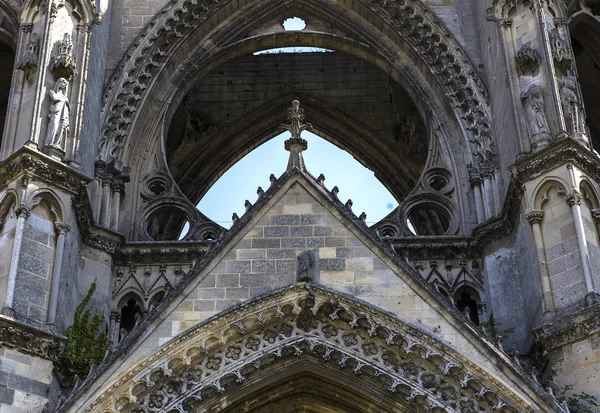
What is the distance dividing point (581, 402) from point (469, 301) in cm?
381

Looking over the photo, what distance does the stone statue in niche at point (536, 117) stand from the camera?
17391 millimetres

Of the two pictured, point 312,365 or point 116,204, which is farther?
point 116,204

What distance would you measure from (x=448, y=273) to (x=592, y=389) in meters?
3.84

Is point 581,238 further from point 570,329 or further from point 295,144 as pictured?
point 295,144

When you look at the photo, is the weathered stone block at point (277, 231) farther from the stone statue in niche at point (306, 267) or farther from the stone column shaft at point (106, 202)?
the stone column shaft at point (106, 202)

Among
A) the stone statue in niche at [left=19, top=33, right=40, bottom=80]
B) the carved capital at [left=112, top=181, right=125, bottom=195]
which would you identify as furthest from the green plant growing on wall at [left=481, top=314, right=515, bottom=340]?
the stone statue in niche at [left=19, top=33, right=40, bottom=80]

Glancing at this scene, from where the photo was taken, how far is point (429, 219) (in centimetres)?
2138

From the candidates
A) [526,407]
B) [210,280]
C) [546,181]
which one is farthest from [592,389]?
[210,280]

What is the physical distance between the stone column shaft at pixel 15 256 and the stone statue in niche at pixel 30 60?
8.45 feet

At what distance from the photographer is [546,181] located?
1705 centimetres

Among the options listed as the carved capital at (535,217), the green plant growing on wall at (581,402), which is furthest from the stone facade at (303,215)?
the green plant growing on wall at (581,402)

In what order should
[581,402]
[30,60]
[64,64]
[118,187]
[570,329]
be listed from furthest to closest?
[118,187]
[30,60]
[64,64]
[570,329]
[581,402]

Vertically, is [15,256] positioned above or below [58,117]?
below

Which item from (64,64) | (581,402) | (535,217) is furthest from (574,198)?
(64,64)
